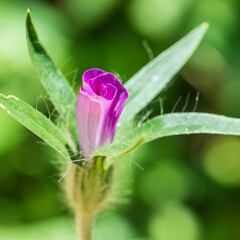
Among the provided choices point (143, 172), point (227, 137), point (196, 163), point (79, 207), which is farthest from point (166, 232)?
point (79, 207)

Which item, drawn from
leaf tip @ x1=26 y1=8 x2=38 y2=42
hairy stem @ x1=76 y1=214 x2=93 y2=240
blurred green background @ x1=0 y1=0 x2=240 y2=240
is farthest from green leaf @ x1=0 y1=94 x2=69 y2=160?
blurred green background @ x1=0 y1=0 x2=240 y2=240

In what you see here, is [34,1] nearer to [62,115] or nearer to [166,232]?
[166,232]

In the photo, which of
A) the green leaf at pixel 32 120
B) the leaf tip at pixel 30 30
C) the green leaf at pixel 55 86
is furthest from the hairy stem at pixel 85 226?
the leaf tip at pixel 30 30

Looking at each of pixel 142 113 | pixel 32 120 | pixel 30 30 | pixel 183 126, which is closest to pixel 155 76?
pixel 183 126

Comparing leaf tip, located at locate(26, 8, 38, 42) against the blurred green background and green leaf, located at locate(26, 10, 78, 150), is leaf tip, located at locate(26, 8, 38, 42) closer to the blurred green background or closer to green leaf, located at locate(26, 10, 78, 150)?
green leaf, located at locate(26, 10, 78, 150)

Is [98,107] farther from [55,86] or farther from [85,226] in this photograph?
[85,226]

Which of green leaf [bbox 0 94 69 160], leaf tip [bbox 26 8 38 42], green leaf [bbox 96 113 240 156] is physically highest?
leaf tip [bbox 26 8 38 42]
